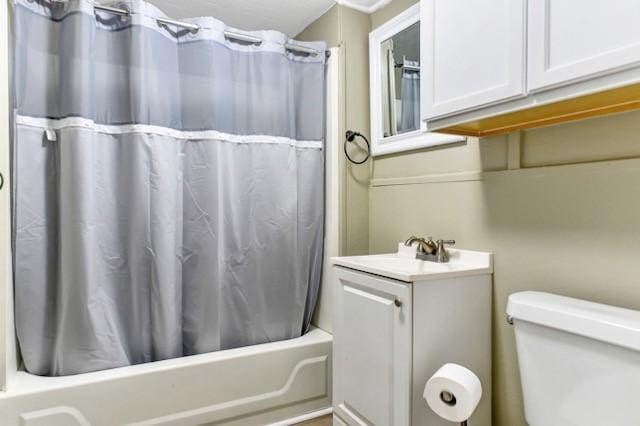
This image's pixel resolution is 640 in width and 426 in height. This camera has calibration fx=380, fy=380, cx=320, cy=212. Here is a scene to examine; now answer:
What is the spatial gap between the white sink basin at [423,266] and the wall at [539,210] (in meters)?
0.05

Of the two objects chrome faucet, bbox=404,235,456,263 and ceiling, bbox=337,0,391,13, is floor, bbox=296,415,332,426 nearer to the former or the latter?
chrome faucet, bbox=404,235,456,263

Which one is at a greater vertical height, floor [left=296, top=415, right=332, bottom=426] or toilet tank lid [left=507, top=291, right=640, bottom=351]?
toilet tank lid [left=507, top=291, right=640, bottom=351]

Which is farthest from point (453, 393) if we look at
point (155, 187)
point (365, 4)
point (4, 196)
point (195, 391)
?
point (365, 4)

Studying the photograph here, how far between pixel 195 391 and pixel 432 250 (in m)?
1.19

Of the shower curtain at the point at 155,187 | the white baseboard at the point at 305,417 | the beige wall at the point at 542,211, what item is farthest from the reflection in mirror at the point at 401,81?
the white baseboard at the point at 305,417

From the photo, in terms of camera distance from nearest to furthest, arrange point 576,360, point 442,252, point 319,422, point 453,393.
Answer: point 576,360 → point 453,393 → point 442,252 → point 319,422

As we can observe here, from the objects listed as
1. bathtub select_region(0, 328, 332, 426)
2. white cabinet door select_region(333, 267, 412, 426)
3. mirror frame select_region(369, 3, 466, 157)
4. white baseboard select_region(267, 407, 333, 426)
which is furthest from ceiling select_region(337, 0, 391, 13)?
white baseboard select_region(267, 407, 333, 426)

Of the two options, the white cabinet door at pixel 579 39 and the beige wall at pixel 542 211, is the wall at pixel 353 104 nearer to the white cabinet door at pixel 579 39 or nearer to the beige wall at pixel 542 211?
the beige wall at pixel 542 211

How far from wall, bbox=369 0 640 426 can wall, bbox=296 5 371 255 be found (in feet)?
1.17

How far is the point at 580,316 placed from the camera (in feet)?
3.25

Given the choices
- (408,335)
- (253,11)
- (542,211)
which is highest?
(253,11)

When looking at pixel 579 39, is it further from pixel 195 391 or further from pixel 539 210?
pixel 195 391

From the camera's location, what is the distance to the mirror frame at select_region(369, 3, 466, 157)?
176cm

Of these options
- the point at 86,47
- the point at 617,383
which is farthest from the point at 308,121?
the point at 617,383
